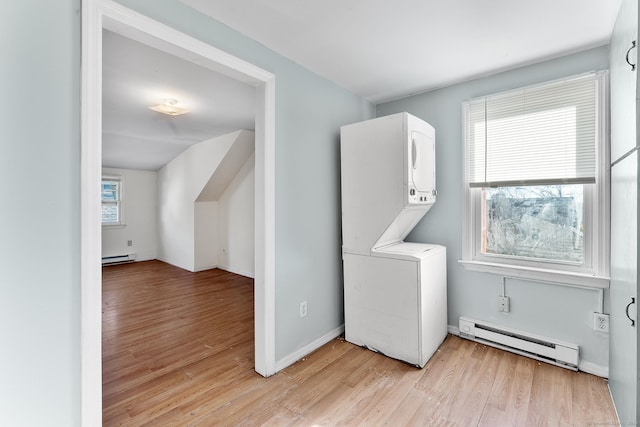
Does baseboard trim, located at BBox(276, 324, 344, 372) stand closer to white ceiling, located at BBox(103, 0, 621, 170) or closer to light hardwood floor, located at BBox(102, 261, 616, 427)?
light hardwood floor, located at BBox(102, 261, 616, 427)

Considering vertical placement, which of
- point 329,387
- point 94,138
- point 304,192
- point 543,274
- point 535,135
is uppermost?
point 535,135

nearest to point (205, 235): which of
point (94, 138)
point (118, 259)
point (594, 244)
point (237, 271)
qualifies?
point (237, 271)

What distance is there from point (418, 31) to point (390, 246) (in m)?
1.56

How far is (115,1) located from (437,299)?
2.69 metres

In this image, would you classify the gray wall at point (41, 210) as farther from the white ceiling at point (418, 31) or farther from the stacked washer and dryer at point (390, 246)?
the stacked washer and dryer at point (390, 246)

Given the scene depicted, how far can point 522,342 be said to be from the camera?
2.23 meters

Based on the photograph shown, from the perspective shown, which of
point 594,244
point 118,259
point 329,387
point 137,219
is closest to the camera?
point 329,387

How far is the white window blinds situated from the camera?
2039 mm

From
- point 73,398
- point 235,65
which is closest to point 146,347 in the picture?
point 73,398

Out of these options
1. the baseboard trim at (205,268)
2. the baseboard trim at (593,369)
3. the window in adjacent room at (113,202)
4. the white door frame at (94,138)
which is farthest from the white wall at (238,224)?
the baseboard trim at (593,369)

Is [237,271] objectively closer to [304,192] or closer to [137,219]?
[137,219]

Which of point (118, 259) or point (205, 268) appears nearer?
point (205, 268)

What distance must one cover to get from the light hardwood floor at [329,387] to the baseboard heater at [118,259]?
137 inches

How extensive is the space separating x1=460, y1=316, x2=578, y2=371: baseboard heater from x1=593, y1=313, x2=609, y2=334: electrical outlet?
191mm
